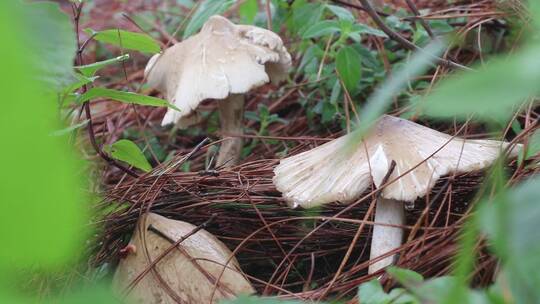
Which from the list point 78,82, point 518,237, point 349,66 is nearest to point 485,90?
point 518,237

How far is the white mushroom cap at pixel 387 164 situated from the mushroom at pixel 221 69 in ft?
1.79

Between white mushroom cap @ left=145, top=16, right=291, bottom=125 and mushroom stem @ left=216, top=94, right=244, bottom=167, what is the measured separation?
217 millimetres

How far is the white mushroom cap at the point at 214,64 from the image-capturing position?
2.00 metres

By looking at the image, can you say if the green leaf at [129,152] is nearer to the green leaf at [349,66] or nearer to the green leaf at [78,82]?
the green leaf at [78,82]

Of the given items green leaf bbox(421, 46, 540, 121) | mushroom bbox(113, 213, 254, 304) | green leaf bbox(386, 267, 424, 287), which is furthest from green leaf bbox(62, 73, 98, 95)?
green leaf bbox(421, 46, 540, 121)

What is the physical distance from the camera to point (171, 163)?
191 centimetres

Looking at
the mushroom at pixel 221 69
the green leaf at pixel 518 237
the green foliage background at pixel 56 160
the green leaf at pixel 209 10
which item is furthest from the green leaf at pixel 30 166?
the green leaf at pixel 209 10

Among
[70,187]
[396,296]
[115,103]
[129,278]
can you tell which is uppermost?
[70,187]

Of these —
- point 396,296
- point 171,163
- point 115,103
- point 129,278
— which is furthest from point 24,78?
point 115,103

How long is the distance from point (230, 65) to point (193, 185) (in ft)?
1.56

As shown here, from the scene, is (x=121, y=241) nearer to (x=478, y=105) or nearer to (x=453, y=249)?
(x=453, y=249)

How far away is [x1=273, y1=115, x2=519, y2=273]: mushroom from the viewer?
1266 mm

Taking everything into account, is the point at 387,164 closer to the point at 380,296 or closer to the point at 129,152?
the point at 380,296

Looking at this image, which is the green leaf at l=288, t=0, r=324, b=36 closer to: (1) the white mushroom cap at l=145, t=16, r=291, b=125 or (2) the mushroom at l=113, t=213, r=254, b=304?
(1) the white mushroom cap at l=145, t=16, r=291, b=125
